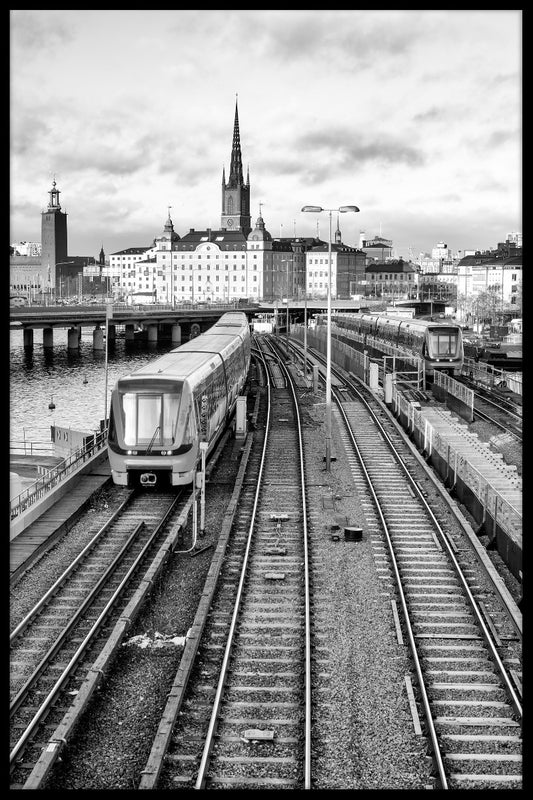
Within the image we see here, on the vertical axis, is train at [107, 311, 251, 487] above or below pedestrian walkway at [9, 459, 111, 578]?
above

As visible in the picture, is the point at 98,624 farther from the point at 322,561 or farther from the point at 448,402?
the point at 448,402

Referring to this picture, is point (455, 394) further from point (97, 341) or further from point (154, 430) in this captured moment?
point (97, 341)

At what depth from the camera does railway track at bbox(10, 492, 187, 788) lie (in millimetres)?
11023

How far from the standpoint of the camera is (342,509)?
72.5 ft

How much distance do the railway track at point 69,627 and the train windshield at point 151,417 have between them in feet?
6.01

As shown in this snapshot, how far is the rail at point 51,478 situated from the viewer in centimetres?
2158

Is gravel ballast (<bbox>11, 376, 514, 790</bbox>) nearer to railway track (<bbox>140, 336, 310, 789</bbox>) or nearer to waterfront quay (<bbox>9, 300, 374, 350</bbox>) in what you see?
railway track (<bbox>140, 336, 310, 789</bbox>)

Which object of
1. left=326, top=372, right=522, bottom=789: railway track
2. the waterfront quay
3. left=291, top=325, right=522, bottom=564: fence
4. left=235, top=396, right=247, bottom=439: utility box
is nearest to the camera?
left=326, top=372, right=522, bottom=789: railway track

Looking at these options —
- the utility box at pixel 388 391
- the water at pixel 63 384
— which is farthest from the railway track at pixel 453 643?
the water at pixel 63 384

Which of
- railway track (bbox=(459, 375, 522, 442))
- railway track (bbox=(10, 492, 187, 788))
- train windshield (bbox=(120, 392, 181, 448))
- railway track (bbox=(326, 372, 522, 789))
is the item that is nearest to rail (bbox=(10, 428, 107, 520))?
railway track (bbox=(10, 492, 187, 788))

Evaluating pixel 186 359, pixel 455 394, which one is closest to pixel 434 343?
pixel 455 394

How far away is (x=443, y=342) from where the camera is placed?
4753cm

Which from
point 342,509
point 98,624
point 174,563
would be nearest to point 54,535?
point 174,563

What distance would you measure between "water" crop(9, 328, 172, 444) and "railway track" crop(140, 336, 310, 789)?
18741 mm
